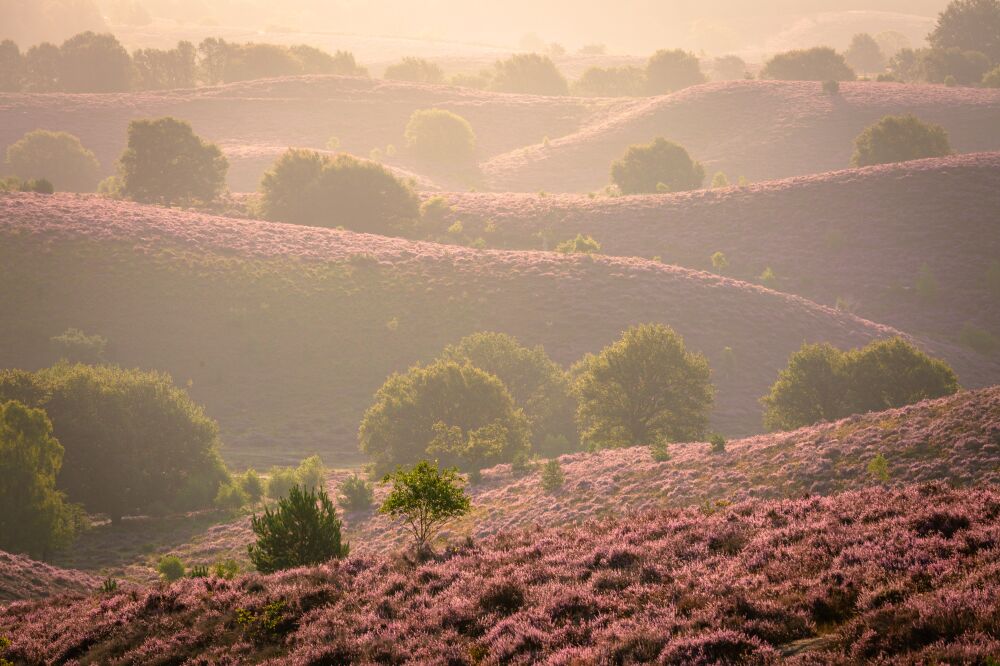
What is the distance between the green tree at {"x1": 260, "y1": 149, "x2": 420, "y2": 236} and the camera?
337ft

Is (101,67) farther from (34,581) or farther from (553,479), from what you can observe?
(553,479)

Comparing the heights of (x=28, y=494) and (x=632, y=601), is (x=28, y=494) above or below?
below

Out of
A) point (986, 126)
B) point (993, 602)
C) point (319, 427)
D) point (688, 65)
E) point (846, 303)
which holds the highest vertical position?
point (688, 65)

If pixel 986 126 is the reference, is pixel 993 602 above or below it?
below

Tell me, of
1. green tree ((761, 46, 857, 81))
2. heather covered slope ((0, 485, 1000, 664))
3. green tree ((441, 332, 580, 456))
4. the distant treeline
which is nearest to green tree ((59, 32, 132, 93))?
the distant treeline

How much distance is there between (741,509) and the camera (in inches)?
872


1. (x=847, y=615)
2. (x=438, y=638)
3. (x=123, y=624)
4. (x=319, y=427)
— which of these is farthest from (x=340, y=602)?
(x=319, y=427)

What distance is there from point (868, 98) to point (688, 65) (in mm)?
59912

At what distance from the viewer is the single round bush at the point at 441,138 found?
149875 millimetres

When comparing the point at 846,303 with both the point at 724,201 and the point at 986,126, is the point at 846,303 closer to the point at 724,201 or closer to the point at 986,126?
the point at 724,201

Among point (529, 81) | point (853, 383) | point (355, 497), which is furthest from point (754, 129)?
point (355, 497)

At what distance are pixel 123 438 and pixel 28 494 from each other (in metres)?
9.25

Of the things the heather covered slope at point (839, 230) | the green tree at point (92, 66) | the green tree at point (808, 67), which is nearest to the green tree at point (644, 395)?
the heather covered slope at point (839, 230)

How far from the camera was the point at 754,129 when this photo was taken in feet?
471
